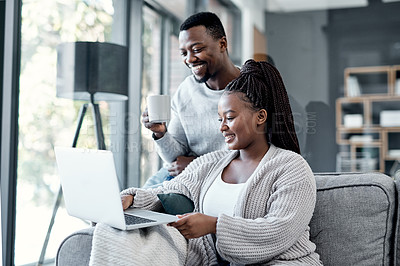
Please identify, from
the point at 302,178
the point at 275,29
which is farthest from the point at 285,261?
the point at 275,29

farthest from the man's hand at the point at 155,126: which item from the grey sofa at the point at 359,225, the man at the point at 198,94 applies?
the grey sofa at the point at 359,225

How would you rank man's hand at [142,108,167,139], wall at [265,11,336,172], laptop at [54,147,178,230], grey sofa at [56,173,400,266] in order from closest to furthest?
laptop at [54,147,178,230], grey sofa at [56,173,400,266], man's hand at [142,108,167,139], wall at [265,11,336,172]

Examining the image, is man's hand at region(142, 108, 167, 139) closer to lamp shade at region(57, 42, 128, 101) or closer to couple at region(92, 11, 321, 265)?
couple at region(92, 11, 321, 265)

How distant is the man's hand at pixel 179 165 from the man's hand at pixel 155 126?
16cm

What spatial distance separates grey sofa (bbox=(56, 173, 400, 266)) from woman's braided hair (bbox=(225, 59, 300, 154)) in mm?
233

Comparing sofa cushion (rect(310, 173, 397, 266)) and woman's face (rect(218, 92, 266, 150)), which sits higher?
woman's face (rect(218, 92, 266, 150))

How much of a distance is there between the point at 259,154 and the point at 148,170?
87.4 inches

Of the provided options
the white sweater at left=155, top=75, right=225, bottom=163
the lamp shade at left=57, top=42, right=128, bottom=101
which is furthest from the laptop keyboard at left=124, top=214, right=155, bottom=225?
the lamp shade at left=57, top=42, right=128, bottom=101

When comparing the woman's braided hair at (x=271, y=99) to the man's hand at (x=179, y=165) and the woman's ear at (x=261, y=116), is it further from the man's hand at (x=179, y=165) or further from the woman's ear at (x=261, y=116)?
the man's hand at (x=179, y=165)

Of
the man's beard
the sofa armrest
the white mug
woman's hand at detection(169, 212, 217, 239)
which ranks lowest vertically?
the sofa armrest

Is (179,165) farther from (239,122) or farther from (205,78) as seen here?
(239,122)

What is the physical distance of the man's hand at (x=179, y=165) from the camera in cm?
215

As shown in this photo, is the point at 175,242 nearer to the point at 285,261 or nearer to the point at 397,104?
the point at 285,261

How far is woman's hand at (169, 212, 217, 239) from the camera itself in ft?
4.33
